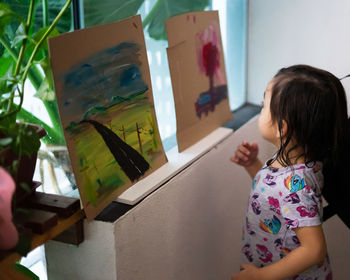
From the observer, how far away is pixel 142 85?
1.25 m

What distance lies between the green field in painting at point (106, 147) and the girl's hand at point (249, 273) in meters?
0.38

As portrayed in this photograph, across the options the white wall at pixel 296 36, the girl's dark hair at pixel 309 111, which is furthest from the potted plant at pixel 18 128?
the white wall at pixel 296 36

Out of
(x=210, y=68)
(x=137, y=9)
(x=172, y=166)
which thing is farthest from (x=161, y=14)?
(x=172, y=166)

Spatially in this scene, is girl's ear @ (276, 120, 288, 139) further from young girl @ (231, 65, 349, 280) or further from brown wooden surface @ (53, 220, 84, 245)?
brown wooden surface @ (53, 220, 84, 245)

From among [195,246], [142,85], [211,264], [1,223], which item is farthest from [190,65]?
[1,223]

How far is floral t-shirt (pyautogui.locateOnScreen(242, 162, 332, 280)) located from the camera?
48.7 inches

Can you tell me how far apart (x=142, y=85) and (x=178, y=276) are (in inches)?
22.1

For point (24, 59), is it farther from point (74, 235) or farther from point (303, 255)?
point (303, 255)

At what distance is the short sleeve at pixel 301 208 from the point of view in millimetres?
1220

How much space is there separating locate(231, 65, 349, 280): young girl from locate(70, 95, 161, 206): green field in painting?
311 millimetres

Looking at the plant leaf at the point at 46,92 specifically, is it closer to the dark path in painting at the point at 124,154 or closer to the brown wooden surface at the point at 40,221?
the dark path in painting at the point at 124,154

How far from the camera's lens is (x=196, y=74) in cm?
152

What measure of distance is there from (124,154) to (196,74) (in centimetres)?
Result: 44

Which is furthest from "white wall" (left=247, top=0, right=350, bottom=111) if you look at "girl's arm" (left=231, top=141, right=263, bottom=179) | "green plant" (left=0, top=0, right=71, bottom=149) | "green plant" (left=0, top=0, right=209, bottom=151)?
"green plant" (left=0, top=0, right=71, bottom=149)
